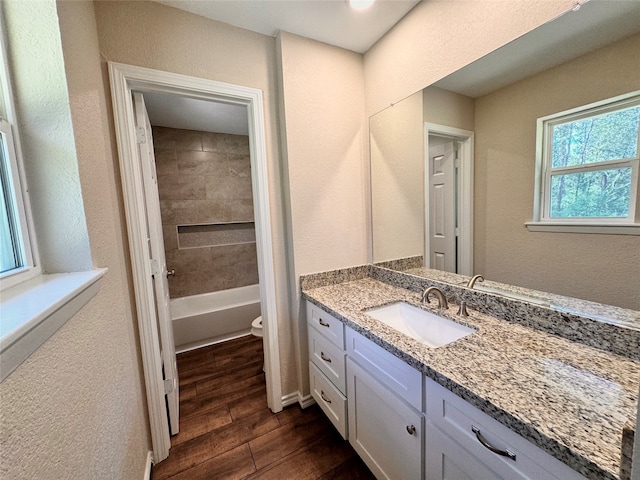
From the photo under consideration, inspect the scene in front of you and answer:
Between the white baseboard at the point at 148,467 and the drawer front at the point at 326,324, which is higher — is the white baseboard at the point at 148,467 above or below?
below

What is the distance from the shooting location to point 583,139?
0.90 m

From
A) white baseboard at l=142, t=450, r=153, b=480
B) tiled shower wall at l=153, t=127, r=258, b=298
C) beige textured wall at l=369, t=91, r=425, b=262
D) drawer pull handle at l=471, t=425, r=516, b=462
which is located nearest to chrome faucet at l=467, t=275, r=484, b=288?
beige textured wall at l=369, t=91, r=425, b=262

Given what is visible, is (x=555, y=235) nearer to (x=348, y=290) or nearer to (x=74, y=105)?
(x=348, y=290)

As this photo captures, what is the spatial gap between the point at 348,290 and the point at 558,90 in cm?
132

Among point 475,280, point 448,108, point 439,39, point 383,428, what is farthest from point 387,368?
point 439,39

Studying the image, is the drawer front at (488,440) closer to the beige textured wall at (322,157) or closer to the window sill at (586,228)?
the window sill at (586,228)

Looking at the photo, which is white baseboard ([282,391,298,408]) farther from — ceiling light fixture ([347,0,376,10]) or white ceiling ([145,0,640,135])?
ceiling light fixture ([347,0,376,10])

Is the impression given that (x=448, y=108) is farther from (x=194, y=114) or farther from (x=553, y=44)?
(x=194, y=114)

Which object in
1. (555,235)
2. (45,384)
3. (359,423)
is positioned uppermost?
(555,235)

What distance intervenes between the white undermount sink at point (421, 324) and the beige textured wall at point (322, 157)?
20.2 inches

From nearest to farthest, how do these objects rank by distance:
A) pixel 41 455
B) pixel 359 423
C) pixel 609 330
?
pixel 41 455
pixel 609 330
pixel 359 423

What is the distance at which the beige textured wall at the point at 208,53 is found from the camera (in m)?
1.23

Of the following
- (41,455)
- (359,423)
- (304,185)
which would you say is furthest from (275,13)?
(359,423)

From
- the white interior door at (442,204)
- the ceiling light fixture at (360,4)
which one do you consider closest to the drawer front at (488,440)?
the white interior door at (442,204)
